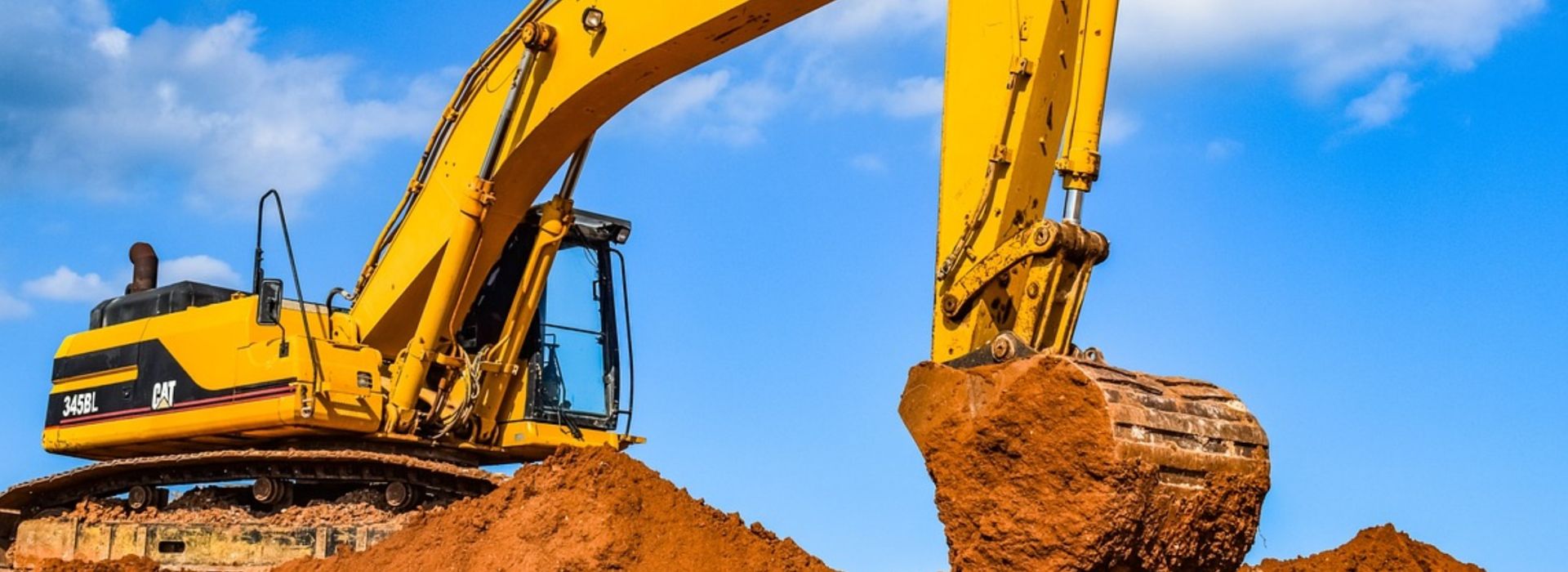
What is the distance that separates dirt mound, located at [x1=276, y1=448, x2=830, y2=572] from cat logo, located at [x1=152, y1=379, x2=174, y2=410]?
3.12m

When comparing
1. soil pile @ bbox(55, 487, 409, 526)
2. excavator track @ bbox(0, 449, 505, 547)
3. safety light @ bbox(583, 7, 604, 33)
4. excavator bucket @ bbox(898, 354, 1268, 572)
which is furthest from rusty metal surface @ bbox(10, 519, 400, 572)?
excavator bucket @ bbox(898, 354, 1268, 572)

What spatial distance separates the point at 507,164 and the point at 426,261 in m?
0.82

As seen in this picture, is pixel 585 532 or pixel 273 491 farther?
pixel 273 491

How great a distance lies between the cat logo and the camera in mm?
10391

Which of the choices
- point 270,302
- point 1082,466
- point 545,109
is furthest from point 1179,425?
point 270,302

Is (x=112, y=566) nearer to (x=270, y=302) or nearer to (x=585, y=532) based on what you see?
(x=270, y=302)

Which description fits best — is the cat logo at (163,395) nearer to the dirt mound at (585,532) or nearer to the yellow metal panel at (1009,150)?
the dirt mound at (585,532)

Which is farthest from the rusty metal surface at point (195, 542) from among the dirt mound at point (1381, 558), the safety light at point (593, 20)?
the dirt mound at point (1381, 558)

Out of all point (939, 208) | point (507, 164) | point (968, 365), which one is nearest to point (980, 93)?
point (939, 208)

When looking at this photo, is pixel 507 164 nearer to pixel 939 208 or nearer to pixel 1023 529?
pixel 939 208

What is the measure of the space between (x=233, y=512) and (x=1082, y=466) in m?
6.19

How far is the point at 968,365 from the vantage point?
19.9 ft

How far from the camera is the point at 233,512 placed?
9.98m

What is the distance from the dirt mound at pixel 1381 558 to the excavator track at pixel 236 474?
4.29 metres
